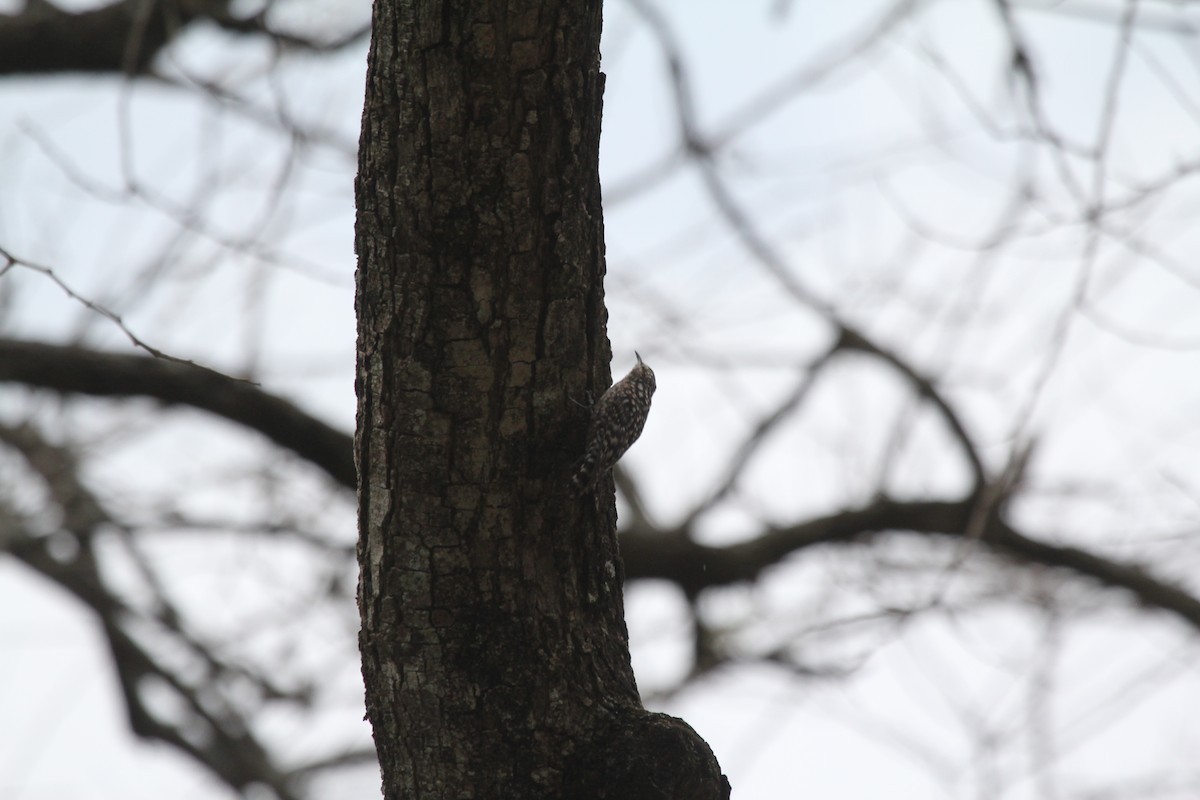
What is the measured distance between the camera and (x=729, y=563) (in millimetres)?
6199

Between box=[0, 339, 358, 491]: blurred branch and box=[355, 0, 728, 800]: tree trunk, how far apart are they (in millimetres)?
2963

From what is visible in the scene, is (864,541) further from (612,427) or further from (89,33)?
(89,33)

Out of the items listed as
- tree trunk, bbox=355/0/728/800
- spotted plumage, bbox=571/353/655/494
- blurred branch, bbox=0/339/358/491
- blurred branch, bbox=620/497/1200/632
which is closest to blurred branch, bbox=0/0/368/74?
blurred branch, bbox=0/339/358/491

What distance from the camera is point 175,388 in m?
5.12

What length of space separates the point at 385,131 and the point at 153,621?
6465mm

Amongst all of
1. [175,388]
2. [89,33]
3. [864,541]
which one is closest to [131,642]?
[175,388]

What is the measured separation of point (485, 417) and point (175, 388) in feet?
11.0

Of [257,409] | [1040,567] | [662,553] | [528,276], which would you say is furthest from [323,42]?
[1040,567]

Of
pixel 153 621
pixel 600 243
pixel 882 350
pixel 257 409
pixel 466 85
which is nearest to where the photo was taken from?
pixel 466 85

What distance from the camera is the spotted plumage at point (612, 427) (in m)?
2.37

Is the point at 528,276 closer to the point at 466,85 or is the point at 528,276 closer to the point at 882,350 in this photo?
the point at 466,85

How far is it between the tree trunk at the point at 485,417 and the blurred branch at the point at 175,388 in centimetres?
296

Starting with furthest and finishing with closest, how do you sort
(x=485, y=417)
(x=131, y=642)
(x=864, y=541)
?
(x=131, y=642)
(x=864, y=541)
(x=485, y=417)

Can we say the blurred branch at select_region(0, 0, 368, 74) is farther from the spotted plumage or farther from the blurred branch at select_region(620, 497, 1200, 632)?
the spotted plumage
